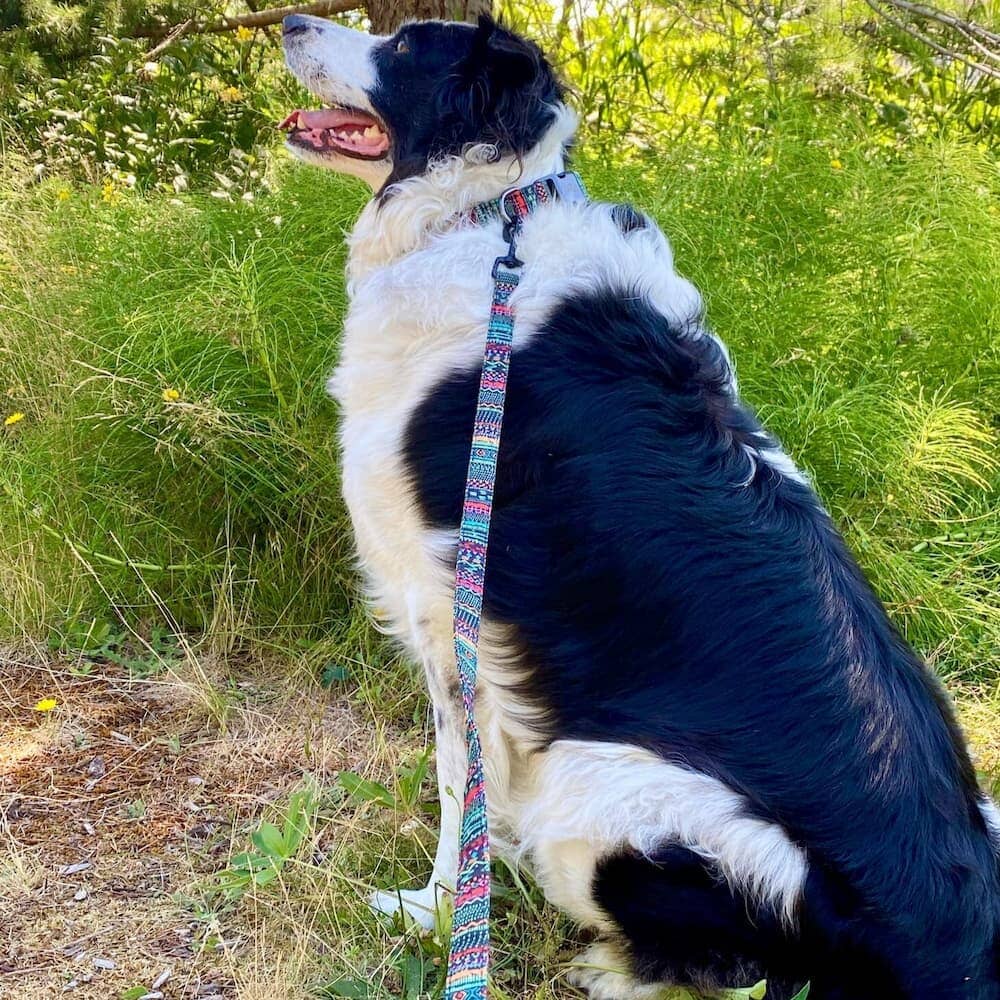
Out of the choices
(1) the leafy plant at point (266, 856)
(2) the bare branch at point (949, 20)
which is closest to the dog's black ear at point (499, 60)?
(1) the leafy plant at point (266, 856)

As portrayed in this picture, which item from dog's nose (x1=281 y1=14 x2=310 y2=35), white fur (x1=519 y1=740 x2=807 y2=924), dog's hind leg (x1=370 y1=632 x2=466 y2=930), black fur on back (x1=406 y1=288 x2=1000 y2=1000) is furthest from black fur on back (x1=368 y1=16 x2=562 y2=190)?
white fur (x1=519 y1=740 x2=807 y2=924)

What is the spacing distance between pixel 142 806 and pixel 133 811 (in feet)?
0.08

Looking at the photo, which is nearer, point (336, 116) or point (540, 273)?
point (540, 273)

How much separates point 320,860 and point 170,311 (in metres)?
1.87

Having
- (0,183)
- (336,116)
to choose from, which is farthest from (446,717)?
(0,183)

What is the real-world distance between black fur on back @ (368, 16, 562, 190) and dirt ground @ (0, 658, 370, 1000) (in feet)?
5.30

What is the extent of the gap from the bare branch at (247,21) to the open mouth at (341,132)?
2259 mm

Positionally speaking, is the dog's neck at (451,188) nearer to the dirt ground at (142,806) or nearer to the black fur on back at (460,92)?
the black fur on back at (460,92)

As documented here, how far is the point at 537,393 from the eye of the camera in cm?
200

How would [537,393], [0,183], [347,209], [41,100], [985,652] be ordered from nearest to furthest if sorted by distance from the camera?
[537,393]
[985,652]
[347,209]
[0,183]
[41,100]

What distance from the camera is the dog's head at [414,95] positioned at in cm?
229

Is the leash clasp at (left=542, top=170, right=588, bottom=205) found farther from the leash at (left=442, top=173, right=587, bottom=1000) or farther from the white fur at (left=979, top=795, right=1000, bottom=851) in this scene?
the white fur at (left=979, top=795, right=1000, bottom=851)

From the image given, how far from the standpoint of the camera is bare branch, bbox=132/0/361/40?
4.47 metres

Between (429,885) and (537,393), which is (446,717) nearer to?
(429,885)
